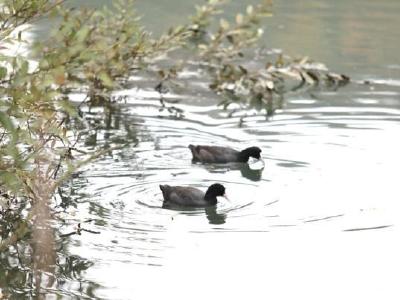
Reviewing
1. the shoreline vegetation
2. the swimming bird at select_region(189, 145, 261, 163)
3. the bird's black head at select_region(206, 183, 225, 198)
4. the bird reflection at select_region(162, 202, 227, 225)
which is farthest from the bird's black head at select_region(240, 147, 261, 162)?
the bird reflection at select_region(162, 202, 227, 225)

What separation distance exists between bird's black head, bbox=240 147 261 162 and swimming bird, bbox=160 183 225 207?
1723 millimetres

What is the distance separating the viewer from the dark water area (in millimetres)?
8484

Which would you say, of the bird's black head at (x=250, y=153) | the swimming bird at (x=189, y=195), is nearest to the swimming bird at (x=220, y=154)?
the bird's black head at (x=250, y=153)

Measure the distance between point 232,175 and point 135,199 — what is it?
6.35 feet

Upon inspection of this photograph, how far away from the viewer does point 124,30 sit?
534 inches

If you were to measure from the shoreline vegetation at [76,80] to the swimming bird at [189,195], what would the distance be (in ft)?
3.46

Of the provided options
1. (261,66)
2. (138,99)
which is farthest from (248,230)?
(261,66)

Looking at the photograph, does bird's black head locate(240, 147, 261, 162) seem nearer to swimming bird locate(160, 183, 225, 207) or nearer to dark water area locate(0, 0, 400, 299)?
dark water area locate(0, 0, 400, 299)

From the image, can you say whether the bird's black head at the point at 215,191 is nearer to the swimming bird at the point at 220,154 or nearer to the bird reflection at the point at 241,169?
the bird reflection at the point at 241,169

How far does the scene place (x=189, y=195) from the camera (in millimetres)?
10656

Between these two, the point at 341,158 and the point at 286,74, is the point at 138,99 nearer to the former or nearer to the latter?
the point at 286,74

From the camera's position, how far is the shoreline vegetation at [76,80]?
270 inches

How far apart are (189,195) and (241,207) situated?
540 mm

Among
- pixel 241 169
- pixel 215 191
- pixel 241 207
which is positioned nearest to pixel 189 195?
pixel 215 191
